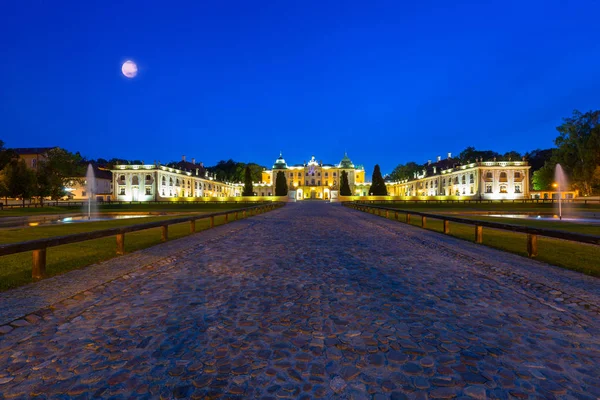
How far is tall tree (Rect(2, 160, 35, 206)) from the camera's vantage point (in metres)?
44.7

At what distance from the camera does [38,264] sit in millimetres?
6789

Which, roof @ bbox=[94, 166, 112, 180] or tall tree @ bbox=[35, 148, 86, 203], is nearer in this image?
tall tree @ bbox=[35, 148, 86, 203]

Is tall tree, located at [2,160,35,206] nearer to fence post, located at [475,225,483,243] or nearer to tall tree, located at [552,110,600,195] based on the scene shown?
fence post, located at [475,225,483,243]

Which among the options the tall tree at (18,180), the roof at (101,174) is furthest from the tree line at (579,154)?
the roof at (101,174)

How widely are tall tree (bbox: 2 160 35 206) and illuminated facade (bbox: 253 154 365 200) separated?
86.1 m

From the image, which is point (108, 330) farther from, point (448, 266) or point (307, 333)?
point (448, 266)

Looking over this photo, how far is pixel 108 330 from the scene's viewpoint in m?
4.12

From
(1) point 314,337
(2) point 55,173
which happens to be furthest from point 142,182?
(1) point 314,337

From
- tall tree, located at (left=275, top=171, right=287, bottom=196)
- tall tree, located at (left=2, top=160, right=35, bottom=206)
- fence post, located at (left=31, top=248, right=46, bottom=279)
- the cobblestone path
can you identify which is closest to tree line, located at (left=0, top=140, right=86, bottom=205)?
tall tree, located at (left=2, top=160, right=35, bottom=206)

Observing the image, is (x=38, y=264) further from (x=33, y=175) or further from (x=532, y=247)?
(x=33, y=175)

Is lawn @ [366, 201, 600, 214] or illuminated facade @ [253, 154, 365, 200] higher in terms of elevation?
illuminated facade @ [253, 154, 365, 200]

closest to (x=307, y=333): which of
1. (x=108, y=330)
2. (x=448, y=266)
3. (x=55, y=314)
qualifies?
(x=108, y=330)

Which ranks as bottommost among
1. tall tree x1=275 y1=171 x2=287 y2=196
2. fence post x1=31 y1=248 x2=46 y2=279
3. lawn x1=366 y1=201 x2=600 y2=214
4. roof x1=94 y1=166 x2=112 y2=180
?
lawn x1=366 y1=201 x2=600 y2=214

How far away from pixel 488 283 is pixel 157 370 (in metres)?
5.94
